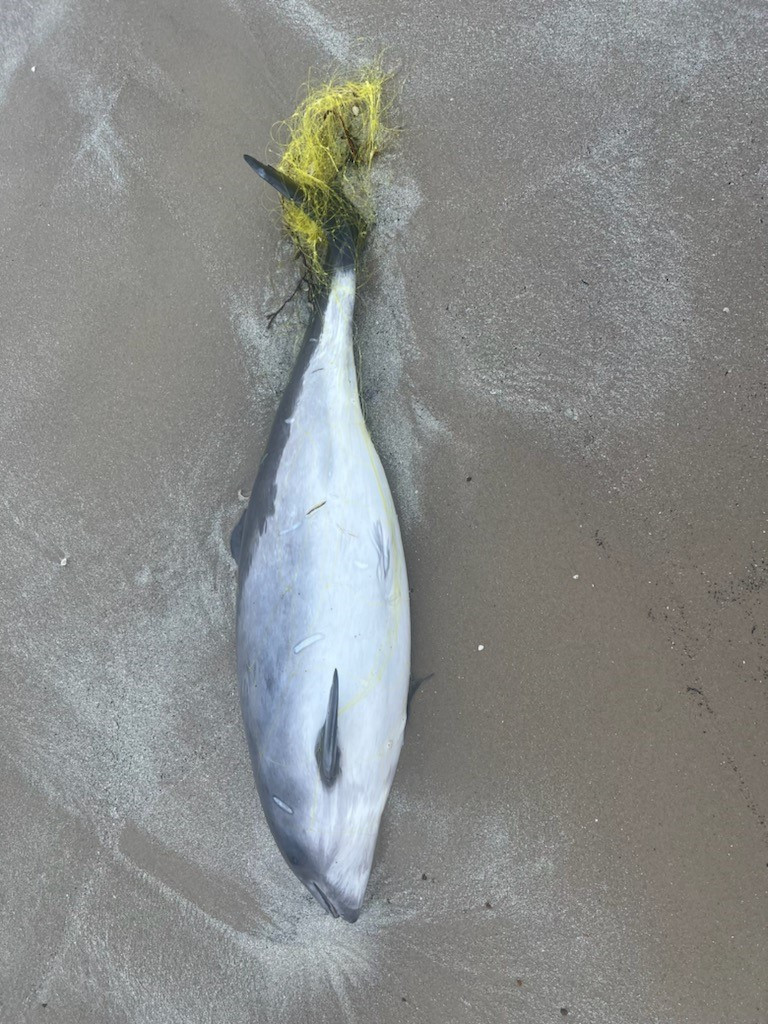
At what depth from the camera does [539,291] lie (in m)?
2.40

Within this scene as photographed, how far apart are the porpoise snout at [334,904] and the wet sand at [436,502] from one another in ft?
0.91

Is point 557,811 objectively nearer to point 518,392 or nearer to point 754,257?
point 518,392

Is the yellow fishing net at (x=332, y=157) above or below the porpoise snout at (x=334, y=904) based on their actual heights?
above

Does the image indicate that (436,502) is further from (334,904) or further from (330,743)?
(334,904)

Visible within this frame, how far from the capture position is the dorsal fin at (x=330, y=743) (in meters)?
2.00

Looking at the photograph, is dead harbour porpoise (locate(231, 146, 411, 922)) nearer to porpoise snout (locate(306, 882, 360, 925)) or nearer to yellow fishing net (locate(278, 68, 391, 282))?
porpoise snout (locate(306, 882, 360, 925))

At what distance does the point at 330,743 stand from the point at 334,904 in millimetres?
670

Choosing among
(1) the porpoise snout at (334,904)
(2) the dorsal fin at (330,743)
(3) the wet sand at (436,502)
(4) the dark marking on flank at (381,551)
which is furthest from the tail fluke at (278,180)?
(1) the porpoise snout at (334,904)

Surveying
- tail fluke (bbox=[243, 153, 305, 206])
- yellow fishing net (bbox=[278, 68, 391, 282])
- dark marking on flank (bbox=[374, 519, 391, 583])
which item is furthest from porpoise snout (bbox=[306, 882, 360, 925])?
tail fluke (bbox=[243, 153, 305, 206])

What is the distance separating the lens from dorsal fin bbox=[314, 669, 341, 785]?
200 cm

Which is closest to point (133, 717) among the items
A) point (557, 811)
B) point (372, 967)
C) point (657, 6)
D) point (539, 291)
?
point (372, 967)

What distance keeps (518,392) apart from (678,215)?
924 millimetres

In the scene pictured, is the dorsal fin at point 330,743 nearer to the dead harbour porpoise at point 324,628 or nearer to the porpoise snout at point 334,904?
the dead harbour porpoise at point 324,628

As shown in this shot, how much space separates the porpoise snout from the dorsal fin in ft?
1.44
